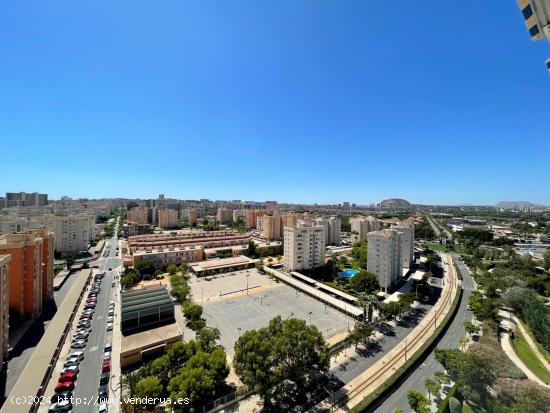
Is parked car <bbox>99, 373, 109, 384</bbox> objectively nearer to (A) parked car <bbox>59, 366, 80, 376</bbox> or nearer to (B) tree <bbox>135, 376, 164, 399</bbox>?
(A) parked car <bbox>59, 366, 80, 376</bbox>

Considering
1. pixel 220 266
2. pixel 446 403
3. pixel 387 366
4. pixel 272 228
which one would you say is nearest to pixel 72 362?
pixel 387 366

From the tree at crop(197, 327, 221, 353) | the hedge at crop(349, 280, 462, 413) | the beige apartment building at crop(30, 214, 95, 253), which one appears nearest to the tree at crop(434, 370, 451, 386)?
the hedge at crop(349, 280, 462, 413)

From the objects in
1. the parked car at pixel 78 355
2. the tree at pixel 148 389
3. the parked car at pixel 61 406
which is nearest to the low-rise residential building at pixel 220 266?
the parked car at pixel 78 355

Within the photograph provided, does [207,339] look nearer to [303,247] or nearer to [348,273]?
[303,247]

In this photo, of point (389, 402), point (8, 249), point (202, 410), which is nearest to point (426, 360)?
point (389, 402)

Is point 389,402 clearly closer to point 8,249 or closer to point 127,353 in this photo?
point 127,353

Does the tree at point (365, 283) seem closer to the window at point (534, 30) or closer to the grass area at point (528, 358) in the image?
the grass area at point (528, 358)
